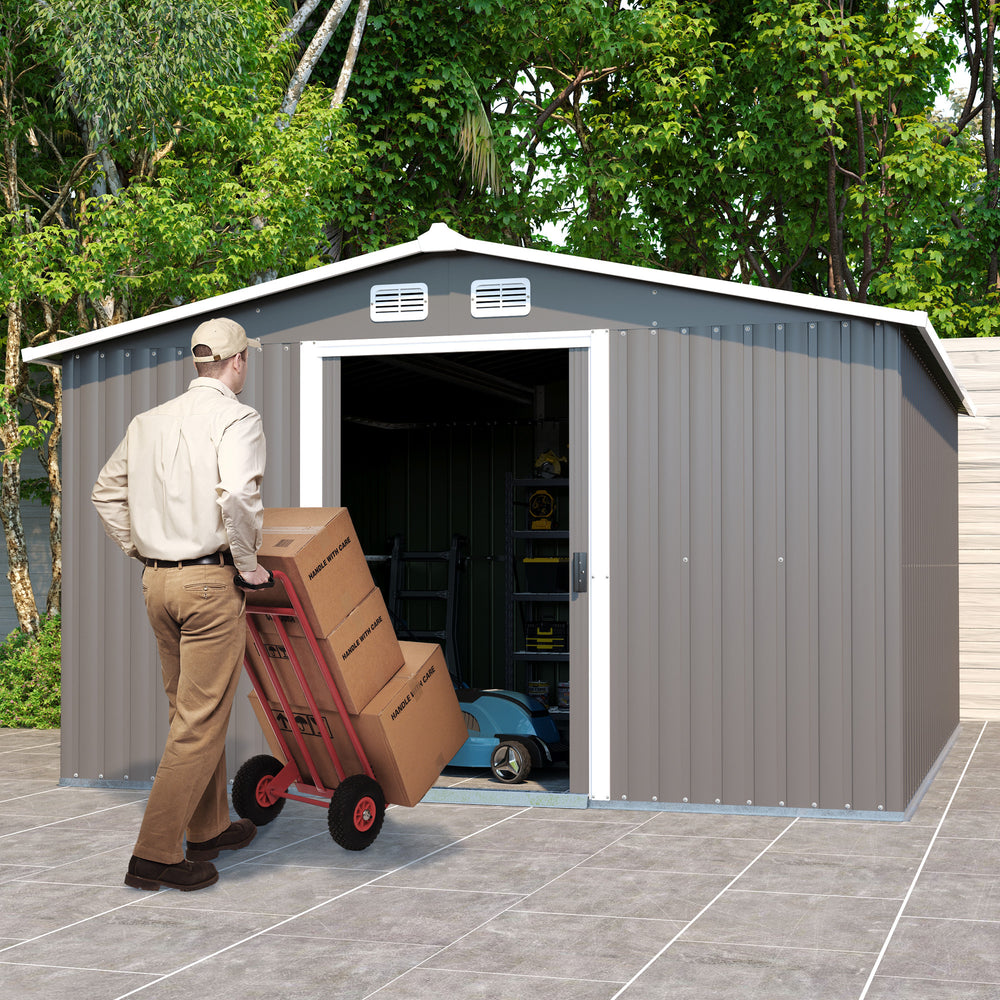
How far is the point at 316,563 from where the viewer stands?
496 centimetres

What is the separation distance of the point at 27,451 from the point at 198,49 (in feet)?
12.3

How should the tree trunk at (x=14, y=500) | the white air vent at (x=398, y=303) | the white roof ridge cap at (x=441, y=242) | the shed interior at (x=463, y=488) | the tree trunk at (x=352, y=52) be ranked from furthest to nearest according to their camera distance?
the tree trunk at (x=352, y=52)
the tree trunk at (x=14, y=500)
the shed interior at (x=463, y=488)
the white air vent at (x=398, y=303)
the white roof ridge cap at (x=441, y=242)

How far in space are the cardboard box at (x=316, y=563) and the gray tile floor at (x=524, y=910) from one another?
0.99 m

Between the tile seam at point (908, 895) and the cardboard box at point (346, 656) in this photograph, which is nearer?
the tile seam at point (908, 895)

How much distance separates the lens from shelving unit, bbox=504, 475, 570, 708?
835 cm

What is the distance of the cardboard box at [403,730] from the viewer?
5188 mm

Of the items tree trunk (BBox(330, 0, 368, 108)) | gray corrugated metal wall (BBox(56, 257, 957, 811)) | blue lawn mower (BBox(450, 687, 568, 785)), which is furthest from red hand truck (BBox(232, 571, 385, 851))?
tree trunk (BBox(330, 0, 368, 108))

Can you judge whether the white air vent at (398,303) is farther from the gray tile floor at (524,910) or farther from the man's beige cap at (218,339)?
the gray tile floor at (524,910)

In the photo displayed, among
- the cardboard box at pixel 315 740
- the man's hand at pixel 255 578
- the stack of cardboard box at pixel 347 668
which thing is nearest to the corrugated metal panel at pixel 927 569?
the stack of cardboard box at pixel 347 668

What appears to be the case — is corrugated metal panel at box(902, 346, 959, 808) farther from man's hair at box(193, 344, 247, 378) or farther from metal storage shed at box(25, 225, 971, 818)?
man's hair at box(193, 344, 247, 378)

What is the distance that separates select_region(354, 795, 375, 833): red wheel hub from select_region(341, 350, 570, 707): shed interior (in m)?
4.06

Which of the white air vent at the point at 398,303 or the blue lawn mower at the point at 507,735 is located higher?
the white air vent at the point at 398,303

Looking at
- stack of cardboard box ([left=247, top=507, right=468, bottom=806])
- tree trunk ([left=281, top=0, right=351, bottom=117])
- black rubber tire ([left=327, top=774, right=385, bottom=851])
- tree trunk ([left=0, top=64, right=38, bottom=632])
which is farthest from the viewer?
tree trunk ([left=281, top=0, right=351, bottom=117])

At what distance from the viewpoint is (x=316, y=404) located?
21.8ft
